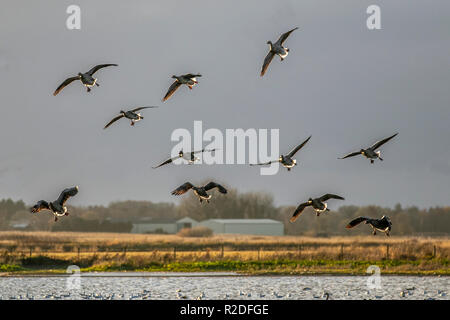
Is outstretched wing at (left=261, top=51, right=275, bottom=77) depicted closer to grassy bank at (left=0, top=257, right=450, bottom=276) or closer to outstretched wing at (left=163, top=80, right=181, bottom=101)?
outstretched wing at (left=163, top=80, right=181, bottom=101)

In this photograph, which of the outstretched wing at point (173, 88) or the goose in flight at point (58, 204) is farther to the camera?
the outstretched wing at point (173, 88)

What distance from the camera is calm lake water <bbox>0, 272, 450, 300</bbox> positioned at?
4678 centimetres

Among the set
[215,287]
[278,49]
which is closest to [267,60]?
[278,49]

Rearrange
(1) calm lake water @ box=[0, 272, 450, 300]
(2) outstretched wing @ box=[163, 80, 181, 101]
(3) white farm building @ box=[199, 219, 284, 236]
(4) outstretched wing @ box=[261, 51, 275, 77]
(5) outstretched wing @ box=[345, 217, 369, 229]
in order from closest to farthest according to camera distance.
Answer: (5) outstretched wing @ box=[345, 217, 369, 229]
(4) outstretched wing @ box=[261, 51, 275, 77]
(2) outstretched wing @ box=[163, 80, 181, 101]
(1) calm lake water @ box=[0, 272, 450, 300]
(3) white farm building @ box=[199, 219, 284, 236]

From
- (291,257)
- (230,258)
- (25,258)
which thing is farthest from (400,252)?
(25,258)

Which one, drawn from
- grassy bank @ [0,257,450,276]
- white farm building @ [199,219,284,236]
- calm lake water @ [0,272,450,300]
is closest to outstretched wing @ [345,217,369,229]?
calm lake water @ [0,272,450,300]

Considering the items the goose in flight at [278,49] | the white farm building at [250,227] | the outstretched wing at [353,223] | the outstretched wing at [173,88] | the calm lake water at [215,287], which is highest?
the goose in flight at [278,49]

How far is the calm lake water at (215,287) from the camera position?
4678cm

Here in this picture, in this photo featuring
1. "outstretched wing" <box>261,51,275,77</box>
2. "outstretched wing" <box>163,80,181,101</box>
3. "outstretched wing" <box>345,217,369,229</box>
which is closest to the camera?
"outstretched wing" <box>345,217,369,229</box>

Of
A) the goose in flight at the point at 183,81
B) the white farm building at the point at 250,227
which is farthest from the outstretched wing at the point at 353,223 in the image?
the white farm building at the point at 250,227

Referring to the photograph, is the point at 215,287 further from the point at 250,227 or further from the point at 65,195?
the point at 250,227

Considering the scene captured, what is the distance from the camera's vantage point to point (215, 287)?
169ft

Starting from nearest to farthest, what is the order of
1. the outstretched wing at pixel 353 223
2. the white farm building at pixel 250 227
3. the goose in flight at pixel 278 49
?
the outstretched wing at pixel 353 223 < the goose in flight at pixel 278 49 < the white farm building at pixel 250 227

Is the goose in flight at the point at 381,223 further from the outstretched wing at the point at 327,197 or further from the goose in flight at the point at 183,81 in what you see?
the goose in flight at the point at 183,81
